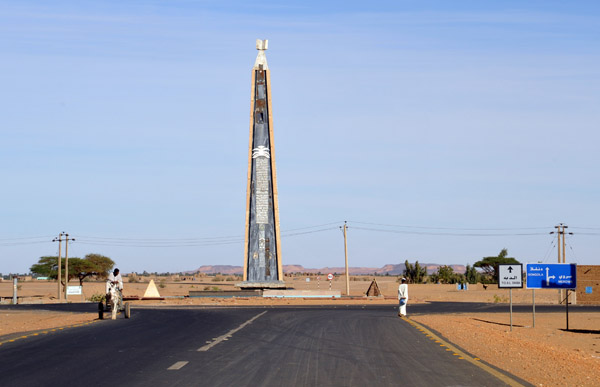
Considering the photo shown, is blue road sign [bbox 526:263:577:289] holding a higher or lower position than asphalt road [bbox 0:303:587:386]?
higher

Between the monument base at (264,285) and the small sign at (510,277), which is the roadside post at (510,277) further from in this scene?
the monument base at (264,285)

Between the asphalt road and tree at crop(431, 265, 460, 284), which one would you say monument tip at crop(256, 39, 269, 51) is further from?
tree at crop(431, 265, 460, 284)

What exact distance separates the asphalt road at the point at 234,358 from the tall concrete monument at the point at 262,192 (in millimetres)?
37273

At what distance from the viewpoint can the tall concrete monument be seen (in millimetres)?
65250

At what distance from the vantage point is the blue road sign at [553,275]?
31781 millimetres

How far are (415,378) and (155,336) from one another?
461 inches

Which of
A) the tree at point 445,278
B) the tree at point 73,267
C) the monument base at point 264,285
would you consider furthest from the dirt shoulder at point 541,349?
the tree at point 445,278

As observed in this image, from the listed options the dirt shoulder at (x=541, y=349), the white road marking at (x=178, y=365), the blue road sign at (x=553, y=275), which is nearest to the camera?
the white road marking at (x=178, y=365)

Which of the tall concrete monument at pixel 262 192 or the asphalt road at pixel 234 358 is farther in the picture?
the tall concrete monument at pixel 262 192

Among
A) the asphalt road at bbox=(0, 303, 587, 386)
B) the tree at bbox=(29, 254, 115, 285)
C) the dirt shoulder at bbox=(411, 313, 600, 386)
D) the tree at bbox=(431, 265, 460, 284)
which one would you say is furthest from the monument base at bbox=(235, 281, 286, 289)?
the tree at bbox=(431, 265, 460, 284)

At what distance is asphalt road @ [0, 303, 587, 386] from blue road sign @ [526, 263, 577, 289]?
7.12 metres

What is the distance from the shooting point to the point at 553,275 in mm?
31828

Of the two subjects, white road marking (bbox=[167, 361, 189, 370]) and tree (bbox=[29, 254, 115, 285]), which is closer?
white road marking (bbox=[167, 361, 189, 370])

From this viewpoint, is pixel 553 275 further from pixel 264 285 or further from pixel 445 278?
pixel 445 278
